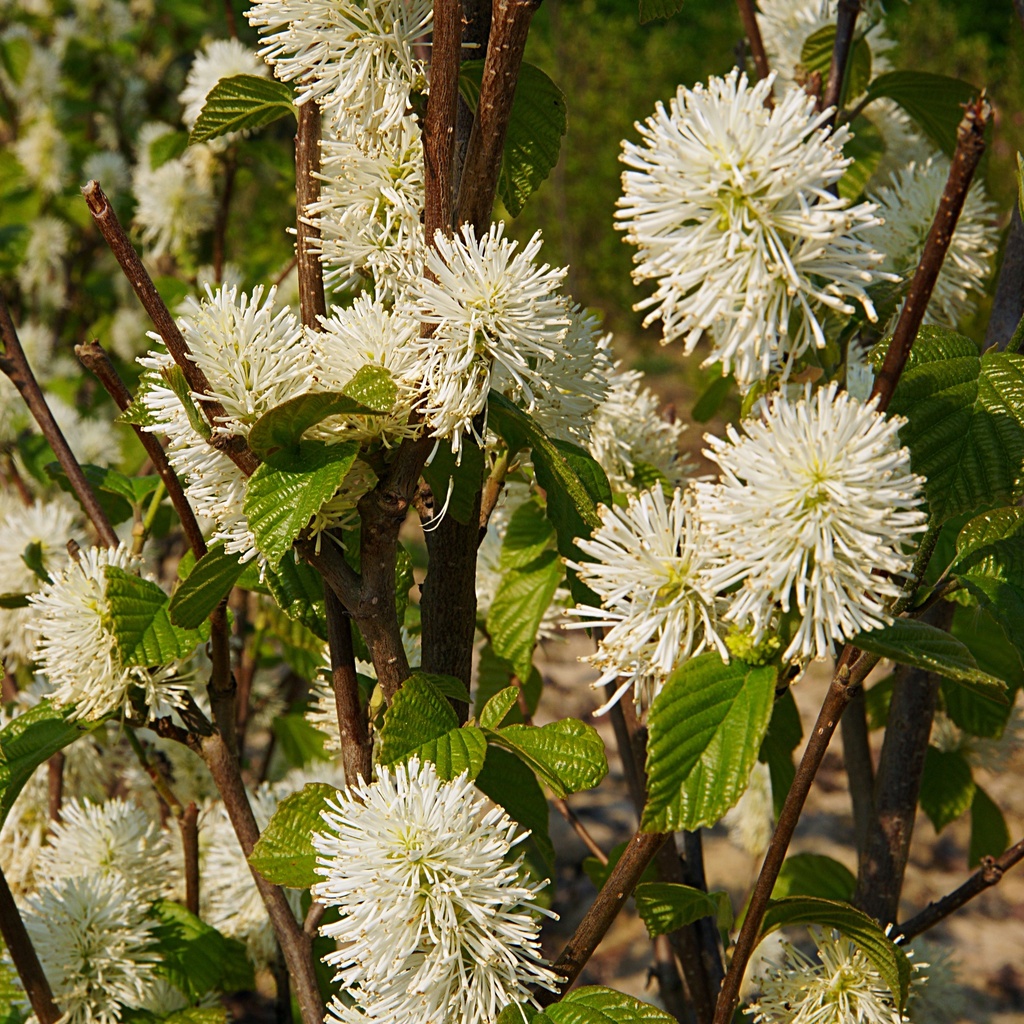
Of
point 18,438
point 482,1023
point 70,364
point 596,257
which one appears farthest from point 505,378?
point 596,257

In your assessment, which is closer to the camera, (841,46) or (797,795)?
(797,795)

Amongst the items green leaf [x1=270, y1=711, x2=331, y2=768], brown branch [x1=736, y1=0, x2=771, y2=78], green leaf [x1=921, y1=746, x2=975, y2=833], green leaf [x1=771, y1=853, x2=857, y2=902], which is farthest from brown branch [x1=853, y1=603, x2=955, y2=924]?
green leaf [x1=270, y1=711, x2=331, y2=768]

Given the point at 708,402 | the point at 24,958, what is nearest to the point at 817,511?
the point at 24,958

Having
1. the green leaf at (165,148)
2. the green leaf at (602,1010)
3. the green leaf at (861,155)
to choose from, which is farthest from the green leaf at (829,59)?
the green leaf at (165,148)

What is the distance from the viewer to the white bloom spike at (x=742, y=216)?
1.79 feet

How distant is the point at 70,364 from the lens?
269 cm

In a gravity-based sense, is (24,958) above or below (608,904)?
below

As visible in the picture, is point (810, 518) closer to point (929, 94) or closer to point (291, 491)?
point (291, 491)

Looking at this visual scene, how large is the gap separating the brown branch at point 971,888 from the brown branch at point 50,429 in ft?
2.75

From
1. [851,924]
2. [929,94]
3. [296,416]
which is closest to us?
[296,416]

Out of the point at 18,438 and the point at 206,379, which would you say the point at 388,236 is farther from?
the point at 18,438

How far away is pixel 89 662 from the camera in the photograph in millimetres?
988

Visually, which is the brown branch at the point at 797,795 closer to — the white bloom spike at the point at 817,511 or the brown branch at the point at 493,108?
the white bloom spike at the point at 817,511

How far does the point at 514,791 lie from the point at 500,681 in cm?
58
